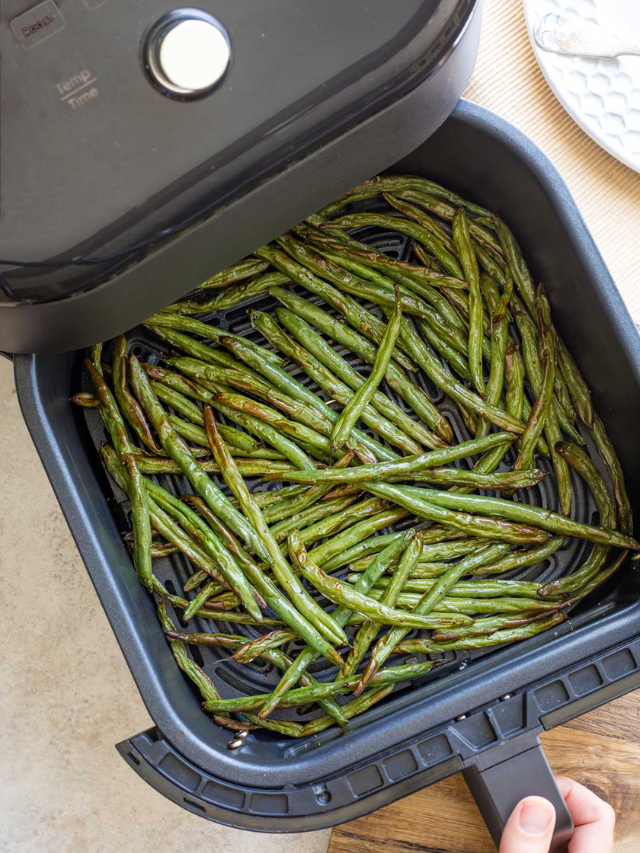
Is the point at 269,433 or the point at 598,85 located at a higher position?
the point at 598,85

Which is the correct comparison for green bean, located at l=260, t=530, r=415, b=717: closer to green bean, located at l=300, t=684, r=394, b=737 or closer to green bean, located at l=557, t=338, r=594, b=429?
green bean, located at l=300, t=684, r=394, b=737

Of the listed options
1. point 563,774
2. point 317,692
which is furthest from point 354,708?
point 563,774

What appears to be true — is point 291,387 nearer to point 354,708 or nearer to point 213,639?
point 213,639

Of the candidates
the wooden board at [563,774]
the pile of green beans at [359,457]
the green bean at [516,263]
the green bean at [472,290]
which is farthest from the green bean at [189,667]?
the green bean at [516,263]

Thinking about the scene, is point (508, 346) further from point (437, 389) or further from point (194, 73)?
point (194, 73)

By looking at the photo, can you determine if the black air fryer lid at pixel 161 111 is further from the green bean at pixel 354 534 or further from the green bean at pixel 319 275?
the green bean at pixel 354 534

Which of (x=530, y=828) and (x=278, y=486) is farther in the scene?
(x=278, y=486)
